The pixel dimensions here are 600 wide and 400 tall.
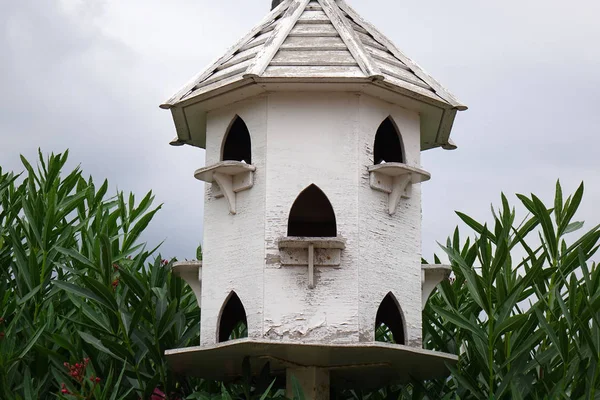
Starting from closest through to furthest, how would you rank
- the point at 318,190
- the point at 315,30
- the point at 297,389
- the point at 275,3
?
1. the point at 297,389
2. the point at 318,190
3. the point at 315,30
4. the point at 275,3

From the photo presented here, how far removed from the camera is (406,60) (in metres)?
7.59

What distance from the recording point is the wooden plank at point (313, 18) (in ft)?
24.5

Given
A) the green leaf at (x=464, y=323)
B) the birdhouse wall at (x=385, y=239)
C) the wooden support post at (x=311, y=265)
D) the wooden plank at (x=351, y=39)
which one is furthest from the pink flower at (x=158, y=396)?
the wooden plank at (x=351, y=39)

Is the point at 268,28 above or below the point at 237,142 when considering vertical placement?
above

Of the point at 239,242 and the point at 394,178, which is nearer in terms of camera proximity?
the point at 239,242

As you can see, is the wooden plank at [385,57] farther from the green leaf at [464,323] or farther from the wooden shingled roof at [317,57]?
the green leaf at [464,323]

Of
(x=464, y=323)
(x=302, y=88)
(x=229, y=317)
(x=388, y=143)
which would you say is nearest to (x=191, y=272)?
(x=229, y=317)

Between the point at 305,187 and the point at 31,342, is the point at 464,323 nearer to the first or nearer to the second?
the point at 305,187

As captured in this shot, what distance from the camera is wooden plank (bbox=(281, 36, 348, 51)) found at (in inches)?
284

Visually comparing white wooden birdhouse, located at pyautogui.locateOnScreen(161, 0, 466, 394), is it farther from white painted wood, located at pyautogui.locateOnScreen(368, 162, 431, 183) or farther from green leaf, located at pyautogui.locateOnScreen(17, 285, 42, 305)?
green leaf, located at pyautogui.locateOnScreen(17, 285, 42, 305)

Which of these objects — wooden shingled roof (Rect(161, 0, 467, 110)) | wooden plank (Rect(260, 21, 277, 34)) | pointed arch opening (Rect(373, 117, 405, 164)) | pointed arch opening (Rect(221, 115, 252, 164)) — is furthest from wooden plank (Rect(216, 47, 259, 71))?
pointed arch opening (Rect(373, 117, 405, 164))

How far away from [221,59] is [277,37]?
523 millimetres

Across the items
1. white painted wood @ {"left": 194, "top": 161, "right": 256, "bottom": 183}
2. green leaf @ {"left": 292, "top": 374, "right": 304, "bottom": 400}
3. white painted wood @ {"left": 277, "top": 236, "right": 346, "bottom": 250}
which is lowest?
green leaf @ {"left": 292, "top": 374, "right": 304, "bottom": 400}

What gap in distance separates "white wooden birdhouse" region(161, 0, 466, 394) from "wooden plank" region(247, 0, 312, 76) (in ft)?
0.03
